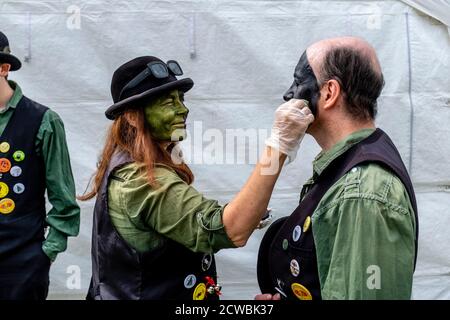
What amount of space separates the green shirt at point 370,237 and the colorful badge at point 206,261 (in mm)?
577

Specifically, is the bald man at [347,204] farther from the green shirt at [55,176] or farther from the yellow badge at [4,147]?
the yellow badge at [4,147]

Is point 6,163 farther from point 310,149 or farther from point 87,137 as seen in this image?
point 310,149

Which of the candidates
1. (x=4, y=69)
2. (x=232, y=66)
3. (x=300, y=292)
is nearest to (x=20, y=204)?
(x=4, y=69)

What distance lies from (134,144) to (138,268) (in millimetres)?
392

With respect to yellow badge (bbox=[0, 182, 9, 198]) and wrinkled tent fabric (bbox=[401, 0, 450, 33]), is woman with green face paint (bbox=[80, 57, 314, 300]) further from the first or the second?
wrinkled tent fabric (bbox=[401, 0, 450, 33])

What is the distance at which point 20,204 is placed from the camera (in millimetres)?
2525

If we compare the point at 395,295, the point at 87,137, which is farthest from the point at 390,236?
the point at 87,137

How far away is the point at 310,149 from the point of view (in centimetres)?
329

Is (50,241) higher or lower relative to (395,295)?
lower

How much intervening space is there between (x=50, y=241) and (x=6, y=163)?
39 centimetres

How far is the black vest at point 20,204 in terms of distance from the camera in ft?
8.23

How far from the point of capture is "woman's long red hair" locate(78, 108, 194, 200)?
6.07 feet

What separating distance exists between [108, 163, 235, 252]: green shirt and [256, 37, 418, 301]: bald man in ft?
0.64

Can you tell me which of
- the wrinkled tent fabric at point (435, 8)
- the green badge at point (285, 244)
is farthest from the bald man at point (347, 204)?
the wrinkled tent fabric at point (435, 8)
